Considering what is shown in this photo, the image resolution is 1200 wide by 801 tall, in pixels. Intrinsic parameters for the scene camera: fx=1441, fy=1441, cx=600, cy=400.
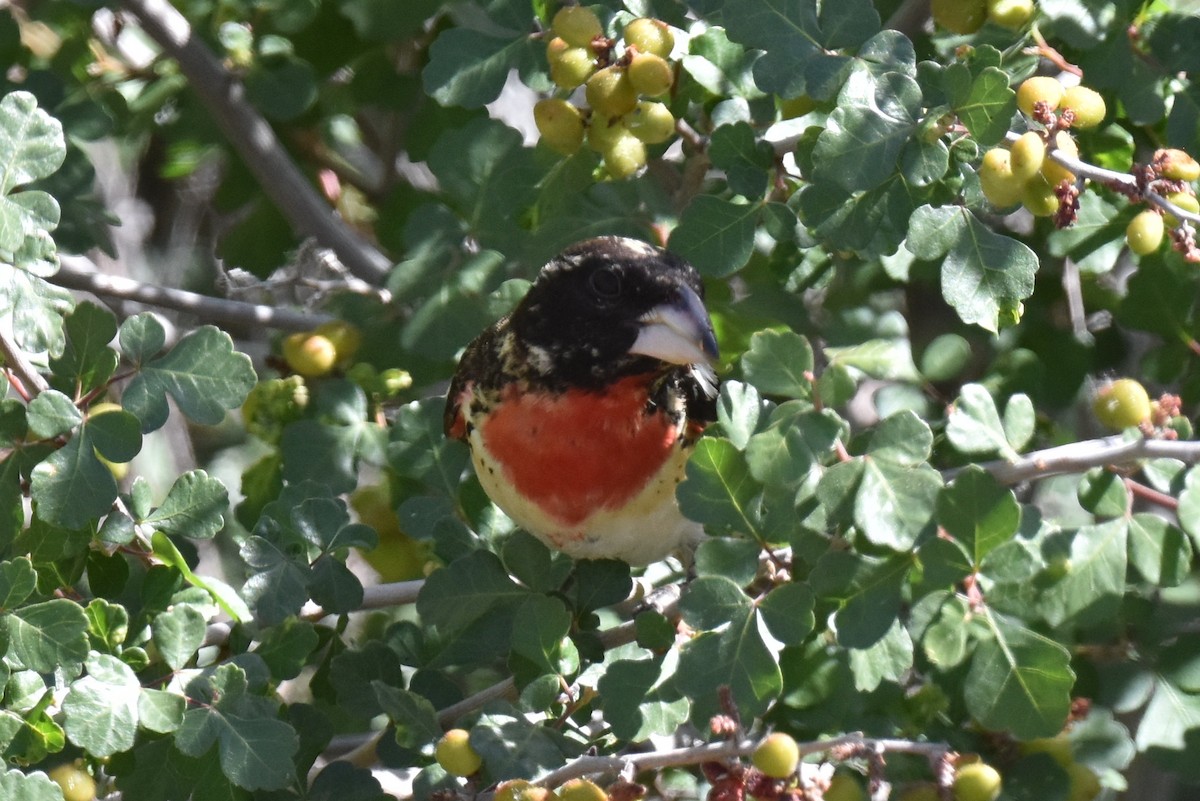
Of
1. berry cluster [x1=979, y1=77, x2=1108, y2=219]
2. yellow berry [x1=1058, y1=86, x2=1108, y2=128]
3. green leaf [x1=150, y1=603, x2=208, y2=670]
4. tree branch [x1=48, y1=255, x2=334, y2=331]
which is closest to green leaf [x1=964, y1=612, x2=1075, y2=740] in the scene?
berry cluster [x1=979, y1=77, x2=1108, y2=219]

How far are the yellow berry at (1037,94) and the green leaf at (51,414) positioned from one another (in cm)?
120

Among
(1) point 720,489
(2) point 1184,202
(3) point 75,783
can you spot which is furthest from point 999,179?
(3) point 75,783

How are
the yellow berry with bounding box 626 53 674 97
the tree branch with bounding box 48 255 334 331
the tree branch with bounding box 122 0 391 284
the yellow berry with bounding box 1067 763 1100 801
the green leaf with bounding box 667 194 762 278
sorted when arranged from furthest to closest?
the tree branch with bounding box 122 0 391 284
the tree branch with bounding box 48 255 334 331
the yellow berry with bounding box 1067 763 1100 801
the green leaf with bounding box 667 194 762 278
the yellow berry with bounding box 626 53 674 97

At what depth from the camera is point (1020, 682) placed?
162 centimetres

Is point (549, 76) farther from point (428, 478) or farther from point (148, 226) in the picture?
point (148, 226)

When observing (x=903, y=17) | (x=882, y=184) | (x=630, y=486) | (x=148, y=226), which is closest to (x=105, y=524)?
(x=630, y=486)

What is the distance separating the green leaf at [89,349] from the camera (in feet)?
6.14

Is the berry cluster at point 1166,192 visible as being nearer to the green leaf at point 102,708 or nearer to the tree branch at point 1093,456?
the tree branch at point 1093,456

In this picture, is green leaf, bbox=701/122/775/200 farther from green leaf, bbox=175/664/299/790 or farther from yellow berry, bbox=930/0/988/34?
green leaf, bbox=175/664/299/790

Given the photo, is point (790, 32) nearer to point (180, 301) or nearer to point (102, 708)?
point (102, 708)

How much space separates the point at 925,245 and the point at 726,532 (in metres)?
0.48

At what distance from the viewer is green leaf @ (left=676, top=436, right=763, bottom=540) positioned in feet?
5.71

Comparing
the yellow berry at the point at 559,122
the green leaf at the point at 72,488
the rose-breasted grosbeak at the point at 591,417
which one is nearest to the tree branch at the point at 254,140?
the rose-breasted grosbeak at the point at 591,417

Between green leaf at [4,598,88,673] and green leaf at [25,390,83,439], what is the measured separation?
0.22 meters
